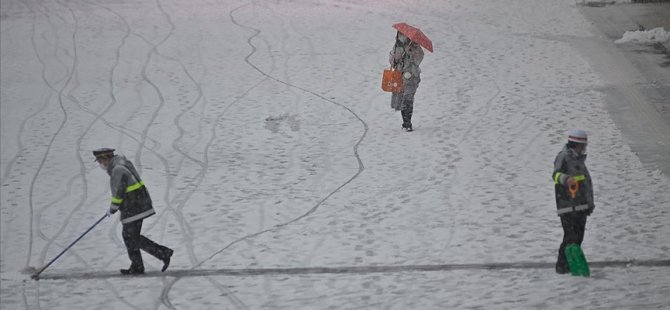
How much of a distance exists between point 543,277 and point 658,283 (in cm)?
100

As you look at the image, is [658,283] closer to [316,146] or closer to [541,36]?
[316,146]

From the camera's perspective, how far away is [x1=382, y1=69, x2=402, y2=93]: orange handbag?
48.4 ft

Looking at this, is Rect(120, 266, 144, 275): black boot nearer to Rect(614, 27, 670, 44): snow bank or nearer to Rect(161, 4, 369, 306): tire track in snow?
Rect(161, 4, 369, 306): tire track in snow

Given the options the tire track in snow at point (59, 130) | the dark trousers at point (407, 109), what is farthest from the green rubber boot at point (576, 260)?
the dark trousers at point (407, 109)

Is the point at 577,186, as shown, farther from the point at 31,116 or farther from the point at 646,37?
the point at 646,37

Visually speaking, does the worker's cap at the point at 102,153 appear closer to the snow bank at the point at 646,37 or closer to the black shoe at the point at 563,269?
the black shoe at the point at 563,269

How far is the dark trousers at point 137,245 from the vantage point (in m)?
10.2

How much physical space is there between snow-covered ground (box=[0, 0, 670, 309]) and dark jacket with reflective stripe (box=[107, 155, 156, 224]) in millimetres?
713

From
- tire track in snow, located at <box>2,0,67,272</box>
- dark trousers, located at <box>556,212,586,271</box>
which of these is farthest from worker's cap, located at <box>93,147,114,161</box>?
dark trousers, located at <box>556,212,586,271</box>

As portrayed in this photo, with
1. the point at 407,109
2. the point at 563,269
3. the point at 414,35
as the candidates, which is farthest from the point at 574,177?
the point at 407,109

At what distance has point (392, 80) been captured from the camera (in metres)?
14.8

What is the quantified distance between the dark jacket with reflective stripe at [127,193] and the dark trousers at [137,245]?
86mm

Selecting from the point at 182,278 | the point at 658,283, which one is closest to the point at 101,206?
the point at 182,278

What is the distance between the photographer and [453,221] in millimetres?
11859
